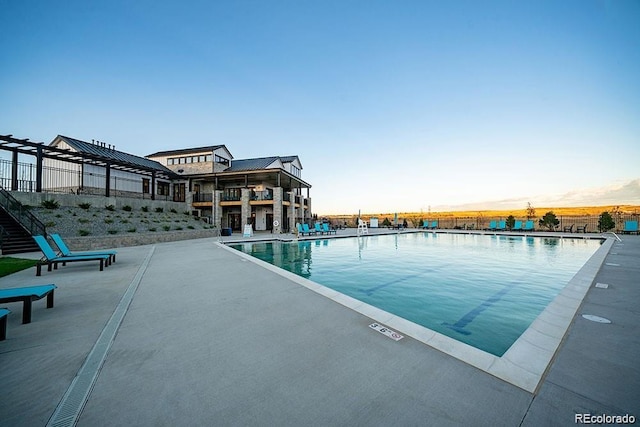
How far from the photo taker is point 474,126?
21.9m

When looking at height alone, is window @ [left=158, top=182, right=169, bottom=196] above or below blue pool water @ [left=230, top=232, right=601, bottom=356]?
above

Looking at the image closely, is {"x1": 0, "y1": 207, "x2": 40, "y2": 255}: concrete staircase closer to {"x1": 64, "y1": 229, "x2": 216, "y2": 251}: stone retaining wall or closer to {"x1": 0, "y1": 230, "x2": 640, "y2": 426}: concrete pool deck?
{"x1": 64, "y1": 229, "x2": 216, "y2": 251}: stone retaining wall

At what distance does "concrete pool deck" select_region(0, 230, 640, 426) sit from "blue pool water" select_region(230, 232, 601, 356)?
1.27m

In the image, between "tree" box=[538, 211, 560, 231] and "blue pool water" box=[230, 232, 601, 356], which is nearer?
"blue pool water" box=[230, 232, 601, 356]

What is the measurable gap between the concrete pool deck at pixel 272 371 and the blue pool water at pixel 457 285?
1268 millimetres

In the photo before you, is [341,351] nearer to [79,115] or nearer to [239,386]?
[239,386]

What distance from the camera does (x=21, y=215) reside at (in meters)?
13.3

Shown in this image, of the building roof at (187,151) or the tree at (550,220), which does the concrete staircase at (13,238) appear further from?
the tree at (550,220)

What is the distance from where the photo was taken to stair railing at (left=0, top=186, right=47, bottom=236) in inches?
506

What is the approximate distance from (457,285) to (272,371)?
6610 millimetres

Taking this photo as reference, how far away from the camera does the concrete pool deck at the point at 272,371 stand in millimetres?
1841

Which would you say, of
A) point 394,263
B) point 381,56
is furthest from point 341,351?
point 381,56

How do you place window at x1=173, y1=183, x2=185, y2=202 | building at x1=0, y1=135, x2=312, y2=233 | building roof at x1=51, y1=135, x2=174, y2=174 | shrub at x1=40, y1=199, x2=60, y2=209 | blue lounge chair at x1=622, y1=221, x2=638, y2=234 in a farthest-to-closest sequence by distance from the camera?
window at x1=173, y1=183, x2=185, y2=202 < blue lounge chair at x1=622, y1=221, x2=638, y2=234 < building roof at x1=51, y1=135, x2=174, y2=174 < building at x1=0, y1=135, x2=312, y2=233 < shrub at x1=40, y1=199, x2=60, y2=209

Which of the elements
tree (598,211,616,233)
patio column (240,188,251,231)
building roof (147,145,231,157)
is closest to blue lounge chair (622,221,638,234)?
tree (598,211,616,233)
